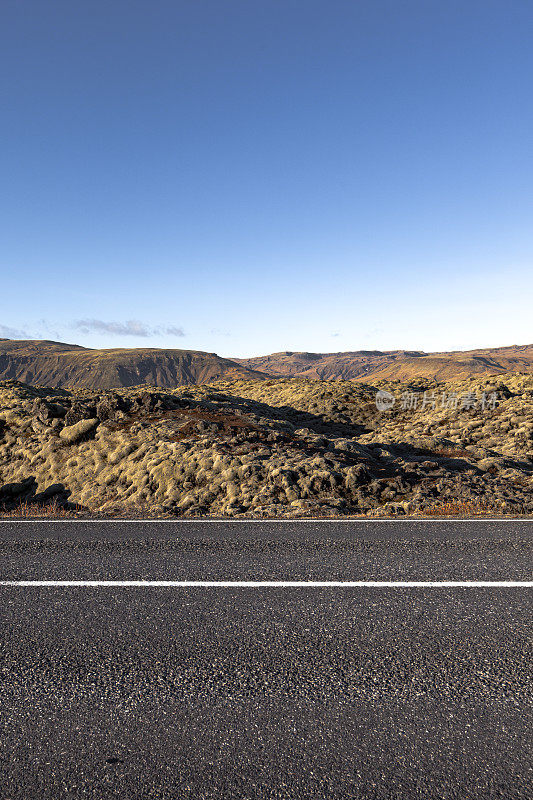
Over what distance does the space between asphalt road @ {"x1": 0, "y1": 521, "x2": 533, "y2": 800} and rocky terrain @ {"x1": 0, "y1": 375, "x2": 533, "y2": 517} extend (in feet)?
14.1

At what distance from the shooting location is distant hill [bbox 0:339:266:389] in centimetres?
16300

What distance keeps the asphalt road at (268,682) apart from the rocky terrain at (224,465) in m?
4.30

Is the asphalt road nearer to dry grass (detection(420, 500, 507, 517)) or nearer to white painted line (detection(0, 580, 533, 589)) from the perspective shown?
white painted line (detection(0, 580, 533, 589))

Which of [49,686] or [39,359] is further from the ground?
[39,359]

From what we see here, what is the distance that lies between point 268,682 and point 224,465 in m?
9.26

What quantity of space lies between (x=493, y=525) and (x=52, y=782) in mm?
7166

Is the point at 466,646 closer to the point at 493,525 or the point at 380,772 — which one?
the point at 380,772

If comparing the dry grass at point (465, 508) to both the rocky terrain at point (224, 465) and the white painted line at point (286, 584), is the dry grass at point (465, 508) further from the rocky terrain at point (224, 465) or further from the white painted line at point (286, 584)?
the white painted line at point (286, 584)

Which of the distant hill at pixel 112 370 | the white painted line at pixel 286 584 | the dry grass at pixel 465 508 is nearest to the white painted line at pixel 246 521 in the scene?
the dry grass at pixel 465 508

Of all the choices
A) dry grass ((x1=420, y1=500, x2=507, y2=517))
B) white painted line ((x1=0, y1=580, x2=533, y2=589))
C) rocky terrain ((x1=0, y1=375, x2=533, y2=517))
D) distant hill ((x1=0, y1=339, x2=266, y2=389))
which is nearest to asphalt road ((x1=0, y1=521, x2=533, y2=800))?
white painted line ((x1=0, y1=580, x2=533, y2=589))

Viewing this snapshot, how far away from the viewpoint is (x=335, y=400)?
3388cm

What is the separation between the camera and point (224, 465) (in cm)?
1276

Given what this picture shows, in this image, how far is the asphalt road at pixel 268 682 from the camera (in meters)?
2.73

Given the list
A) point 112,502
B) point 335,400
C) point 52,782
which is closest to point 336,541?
point 52,782
